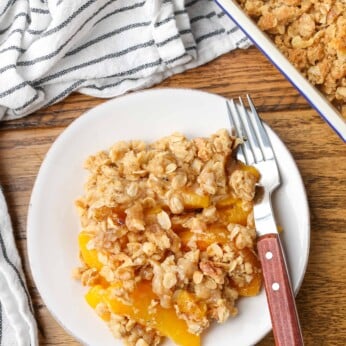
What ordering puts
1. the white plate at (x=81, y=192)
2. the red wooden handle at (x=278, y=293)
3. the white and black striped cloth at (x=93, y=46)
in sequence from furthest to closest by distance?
the white and black striped cloth at (x=93, y=46) → the white plate at (x=81, y=192) → the red wooden handle at (x=278, y=293)

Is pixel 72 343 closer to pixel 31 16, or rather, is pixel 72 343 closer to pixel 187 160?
pixel 187 160

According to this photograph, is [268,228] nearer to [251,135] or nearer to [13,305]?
[251,135]

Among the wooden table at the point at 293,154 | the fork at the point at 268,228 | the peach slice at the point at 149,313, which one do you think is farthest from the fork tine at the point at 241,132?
the peach slice at the point at 149,313

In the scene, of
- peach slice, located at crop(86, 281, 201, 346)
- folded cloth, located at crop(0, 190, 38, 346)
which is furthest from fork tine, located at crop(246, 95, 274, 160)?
folded cloth, located at crop(0, 190, 38, 346)

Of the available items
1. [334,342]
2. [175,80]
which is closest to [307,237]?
[334,342]

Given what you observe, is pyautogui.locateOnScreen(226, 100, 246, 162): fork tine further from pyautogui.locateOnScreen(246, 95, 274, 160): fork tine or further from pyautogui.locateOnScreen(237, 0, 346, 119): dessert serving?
pyautogui.locateOnScreen(237, 0, 346, 119): dessert serving

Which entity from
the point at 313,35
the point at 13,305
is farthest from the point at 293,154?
the point at 13,305

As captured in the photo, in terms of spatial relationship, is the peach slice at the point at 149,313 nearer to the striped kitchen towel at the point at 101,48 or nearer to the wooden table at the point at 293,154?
the wooden table at the point at 293,154
